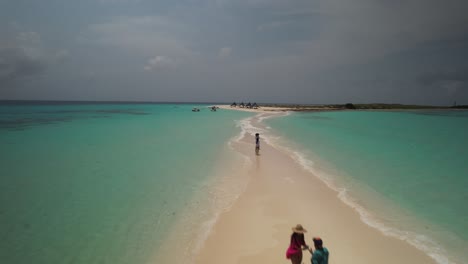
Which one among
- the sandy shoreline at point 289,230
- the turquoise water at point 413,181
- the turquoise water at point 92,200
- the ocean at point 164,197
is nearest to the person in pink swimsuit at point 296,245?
the sandy shoreline at point 289,230

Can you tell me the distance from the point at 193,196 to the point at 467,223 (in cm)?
973

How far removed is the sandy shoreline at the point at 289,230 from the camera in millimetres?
6477

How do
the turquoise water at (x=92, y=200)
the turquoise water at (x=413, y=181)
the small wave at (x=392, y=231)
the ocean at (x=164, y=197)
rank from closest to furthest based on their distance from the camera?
1. the small wave at (x=392, y=231)
2. the turquoise water at (x=92, y=200)
3. the ocean at (x=164, y=197)
4. the turquoise water at (x=413, y=181)

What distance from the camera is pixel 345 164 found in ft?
52.5

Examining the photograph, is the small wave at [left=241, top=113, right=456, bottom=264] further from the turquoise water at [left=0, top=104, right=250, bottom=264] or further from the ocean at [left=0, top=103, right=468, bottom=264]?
the turquoise water at [left=0, top=104, right=250, bottom=264]

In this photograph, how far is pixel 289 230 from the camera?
7723 millimetres

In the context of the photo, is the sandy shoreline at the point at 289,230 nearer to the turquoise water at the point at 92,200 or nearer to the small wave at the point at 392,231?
the small wave at the point at 392,231

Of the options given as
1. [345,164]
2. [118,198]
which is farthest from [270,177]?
[118,198]

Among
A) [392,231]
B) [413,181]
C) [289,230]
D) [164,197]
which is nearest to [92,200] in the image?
[164,197]

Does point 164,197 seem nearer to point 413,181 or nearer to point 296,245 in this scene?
point 296,245

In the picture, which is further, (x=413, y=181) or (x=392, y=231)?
(x=413, y=181)

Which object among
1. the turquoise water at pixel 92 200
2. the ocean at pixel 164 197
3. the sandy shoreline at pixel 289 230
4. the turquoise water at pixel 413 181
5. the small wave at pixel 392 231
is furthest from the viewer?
the turquoise water at pixel 413 181

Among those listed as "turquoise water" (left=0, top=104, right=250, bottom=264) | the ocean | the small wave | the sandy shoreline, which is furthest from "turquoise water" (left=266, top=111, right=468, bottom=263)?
"turquoise water" (left=0, top=104, right=250, bottom=264)

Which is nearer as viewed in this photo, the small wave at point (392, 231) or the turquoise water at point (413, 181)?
the small wave at point (392, 231)
